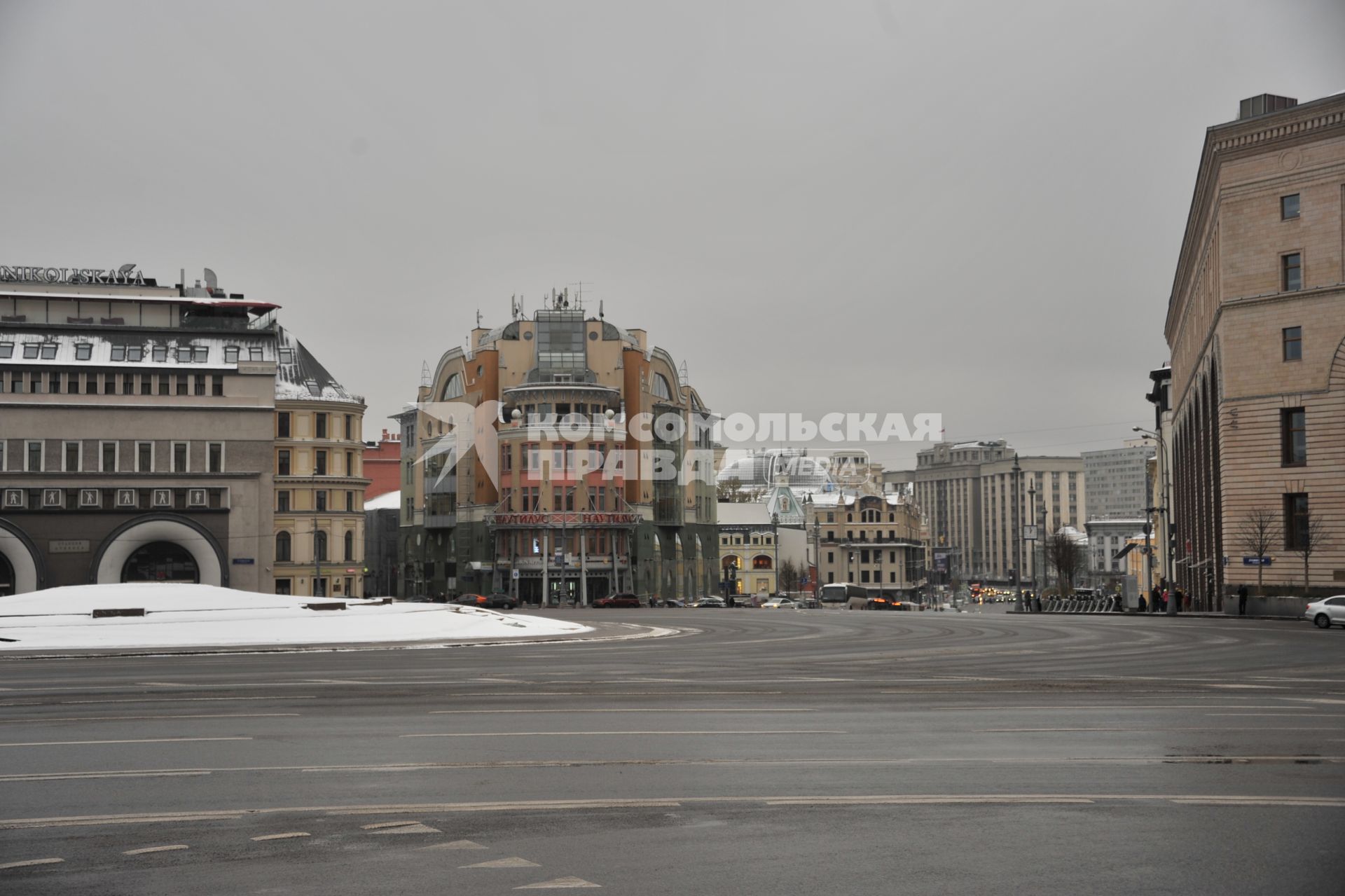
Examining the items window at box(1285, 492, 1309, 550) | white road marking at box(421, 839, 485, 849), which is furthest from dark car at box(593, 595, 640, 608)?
white road marking at box(421, 839, 485, 849)

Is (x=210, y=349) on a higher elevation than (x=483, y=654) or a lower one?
higher

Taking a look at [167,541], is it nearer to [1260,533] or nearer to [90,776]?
[1260,533]

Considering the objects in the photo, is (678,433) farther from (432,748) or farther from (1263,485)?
(432,748)

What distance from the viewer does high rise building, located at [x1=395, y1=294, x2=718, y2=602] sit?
106750 millimetres

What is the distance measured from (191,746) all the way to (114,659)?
67.2 ft

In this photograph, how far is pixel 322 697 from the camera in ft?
68.6

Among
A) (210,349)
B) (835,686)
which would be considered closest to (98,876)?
(835,686)

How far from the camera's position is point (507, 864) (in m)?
8.98

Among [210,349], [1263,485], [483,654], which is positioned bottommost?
[483,654]

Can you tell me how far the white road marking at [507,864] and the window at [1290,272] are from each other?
61.7m

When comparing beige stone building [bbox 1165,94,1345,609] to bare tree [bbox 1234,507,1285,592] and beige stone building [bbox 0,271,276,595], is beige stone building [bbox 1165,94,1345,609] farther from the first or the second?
beige stone building [bbox 0,271,276,595]

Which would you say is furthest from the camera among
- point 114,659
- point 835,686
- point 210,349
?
point 210,349

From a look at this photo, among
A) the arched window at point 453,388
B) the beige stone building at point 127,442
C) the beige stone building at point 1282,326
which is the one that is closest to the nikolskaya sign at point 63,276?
the beige stone building at point 127,442

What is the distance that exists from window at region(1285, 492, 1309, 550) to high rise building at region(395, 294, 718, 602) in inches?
2151
